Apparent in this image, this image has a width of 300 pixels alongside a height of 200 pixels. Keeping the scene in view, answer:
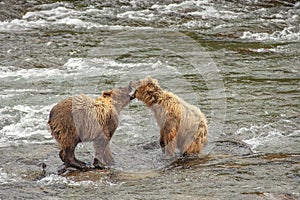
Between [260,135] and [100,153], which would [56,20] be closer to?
[260,135]

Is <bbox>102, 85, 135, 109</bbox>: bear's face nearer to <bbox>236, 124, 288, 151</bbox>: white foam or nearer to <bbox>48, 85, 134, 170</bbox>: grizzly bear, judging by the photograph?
<bbox>48, 85, 134, 170</bbox>: grizzly bear

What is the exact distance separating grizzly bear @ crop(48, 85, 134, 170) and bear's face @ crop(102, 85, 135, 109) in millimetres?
121

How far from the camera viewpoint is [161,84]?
13.1m

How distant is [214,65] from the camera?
48.2 feet

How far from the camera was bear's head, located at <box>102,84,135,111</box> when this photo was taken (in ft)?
26.2

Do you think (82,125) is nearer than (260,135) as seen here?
Yes

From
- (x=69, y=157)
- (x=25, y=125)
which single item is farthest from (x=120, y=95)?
(x=25, y=125)

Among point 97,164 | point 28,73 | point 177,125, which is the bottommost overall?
point 28,73

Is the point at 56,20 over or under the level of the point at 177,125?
under

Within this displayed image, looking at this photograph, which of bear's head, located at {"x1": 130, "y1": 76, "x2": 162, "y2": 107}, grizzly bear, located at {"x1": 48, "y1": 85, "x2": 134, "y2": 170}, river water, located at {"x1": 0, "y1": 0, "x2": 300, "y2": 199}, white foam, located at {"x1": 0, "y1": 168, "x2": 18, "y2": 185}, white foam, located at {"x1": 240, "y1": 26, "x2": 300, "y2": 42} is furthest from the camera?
white foam, located at {"x1": 240, "y1": 26, "x2": 300, "y2": 42}

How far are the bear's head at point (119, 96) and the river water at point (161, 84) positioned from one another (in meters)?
0.73

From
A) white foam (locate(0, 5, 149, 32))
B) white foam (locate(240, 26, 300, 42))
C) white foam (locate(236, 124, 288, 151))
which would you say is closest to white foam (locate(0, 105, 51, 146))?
white foam (locate(236, 124, 288, 151))

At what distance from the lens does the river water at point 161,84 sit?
6.78 metres

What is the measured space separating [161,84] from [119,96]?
5.07 m
